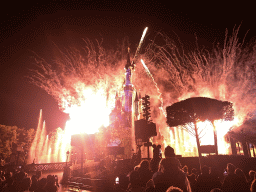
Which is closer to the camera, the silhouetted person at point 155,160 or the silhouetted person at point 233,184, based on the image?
the silhouetted person at point 233,184

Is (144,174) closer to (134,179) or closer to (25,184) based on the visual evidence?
(134,179)

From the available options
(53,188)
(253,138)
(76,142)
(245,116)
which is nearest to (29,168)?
(76,142)

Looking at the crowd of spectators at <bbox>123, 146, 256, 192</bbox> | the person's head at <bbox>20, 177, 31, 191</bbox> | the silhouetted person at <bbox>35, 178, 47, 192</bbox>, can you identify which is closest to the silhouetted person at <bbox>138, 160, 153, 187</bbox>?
the crowd of spectators at <bbox>123, 146, 256, 192</bbox>

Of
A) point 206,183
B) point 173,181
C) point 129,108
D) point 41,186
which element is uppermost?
point 129,108

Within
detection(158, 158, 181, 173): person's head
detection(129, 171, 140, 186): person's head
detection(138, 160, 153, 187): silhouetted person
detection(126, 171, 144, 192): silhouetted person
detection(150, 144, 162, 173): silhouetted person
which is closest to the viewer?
detection(158, 158, 181, 173): person's head

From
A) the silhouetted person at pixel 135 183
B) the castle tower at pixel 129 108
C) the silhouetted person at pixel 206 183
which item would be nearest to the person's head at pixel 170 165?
the silhouetted person at pixel 135 183

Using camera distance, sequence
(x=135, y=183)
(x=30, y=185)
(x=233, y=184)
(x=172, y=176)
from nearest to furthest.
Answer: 1. (x=172, y=176)
2. (x=233, y=184)
3. (x=135, y=183)
4. (x=30, y=185)

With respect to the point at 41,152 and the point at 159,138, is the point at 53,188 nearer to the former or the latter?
the point at 41,152

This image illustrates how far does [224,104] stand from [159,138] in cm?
6759

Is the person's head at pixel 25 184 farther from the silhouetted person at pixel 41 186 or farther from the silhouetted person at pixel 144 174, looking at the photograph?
the silhouetted person at pixel 144 174

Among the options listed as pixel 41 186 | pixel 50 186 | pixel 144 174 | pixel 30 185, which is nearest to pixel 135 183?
pixel 144 174

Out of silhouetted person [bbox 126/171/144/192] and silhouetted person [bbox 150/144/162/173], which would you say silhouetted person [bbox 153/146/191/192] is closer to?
silhouetted person [bbox 126/171/144/192]

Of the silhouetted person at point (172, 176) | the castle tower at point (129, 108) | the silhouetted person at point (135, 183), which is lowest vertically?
the silhouetted person at point (135, 183)

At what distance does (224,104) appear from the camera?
16266mm
